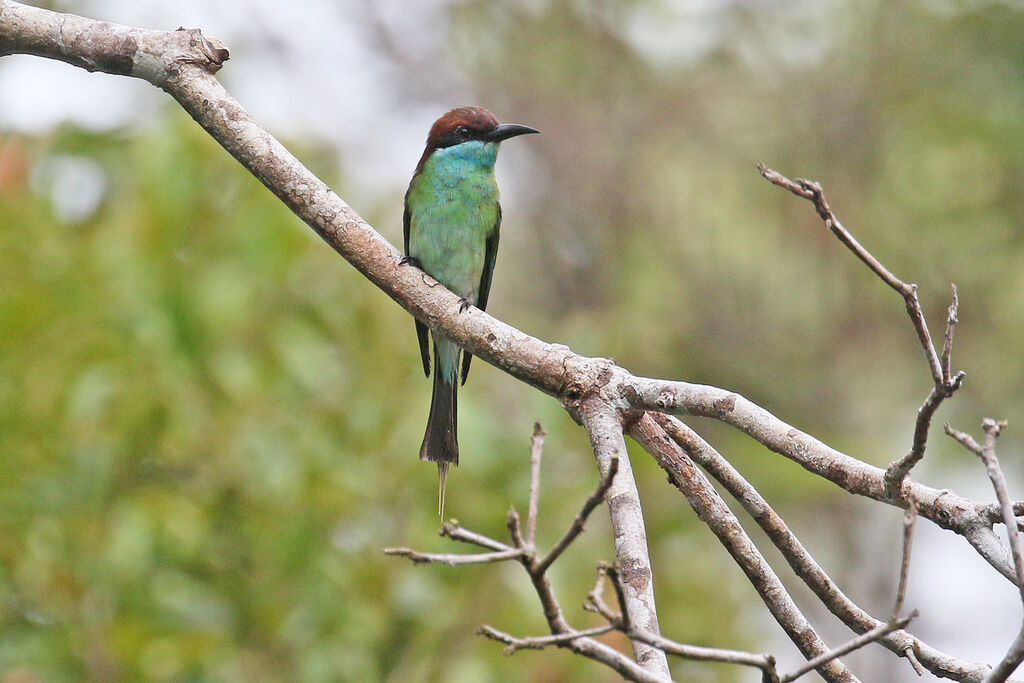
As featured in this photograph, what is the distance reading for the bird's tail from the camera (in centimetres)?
357

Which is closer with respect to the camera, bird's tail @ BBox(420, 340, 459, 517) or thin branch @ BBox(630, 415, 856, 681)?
thin branch @ BBox(630, 415, 856, 681)

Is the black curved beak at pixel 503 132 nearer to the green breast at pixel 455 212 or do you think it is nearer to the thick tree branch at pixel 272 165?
the green breast at pixel 455 212

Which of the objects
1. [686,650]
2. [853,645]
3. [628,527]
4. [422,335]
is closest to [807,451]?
[628,527]

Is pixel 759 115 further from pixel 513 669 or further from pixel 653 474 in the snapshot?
pixel 513 669

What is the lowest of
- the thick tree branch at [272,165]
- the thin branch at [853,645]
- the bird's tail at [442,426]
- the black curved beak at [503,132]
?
the thin branch at [853,645]

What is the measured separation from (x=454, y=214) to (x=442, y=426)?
3.02 ft

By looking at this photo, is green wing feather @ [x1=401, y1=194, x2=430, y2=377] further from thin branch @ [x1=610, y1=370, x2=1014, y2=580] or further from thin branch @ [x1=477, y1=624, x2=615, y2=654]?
thin branch @ [x1=477, y1=624, x2=615, y2=654]

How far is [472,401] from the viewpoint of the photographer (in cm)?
438

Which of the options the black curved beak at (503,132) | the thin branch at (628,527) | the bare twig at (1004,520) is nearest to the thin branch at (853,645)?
the bare twig at (1004,520)

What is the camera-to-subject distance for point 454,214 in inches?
166

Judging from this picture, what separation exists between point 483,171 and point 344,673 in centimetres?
194

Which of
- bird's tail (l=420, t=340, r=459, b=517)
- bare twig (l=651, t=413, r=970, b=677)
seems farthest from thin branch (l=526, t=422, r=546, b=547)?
bird's tail (l=420, t=340, r=459, b=517)

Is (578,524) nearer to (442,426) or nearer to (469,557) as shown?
(469,557)

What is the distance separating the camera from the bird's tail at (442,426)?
11.7 feet
